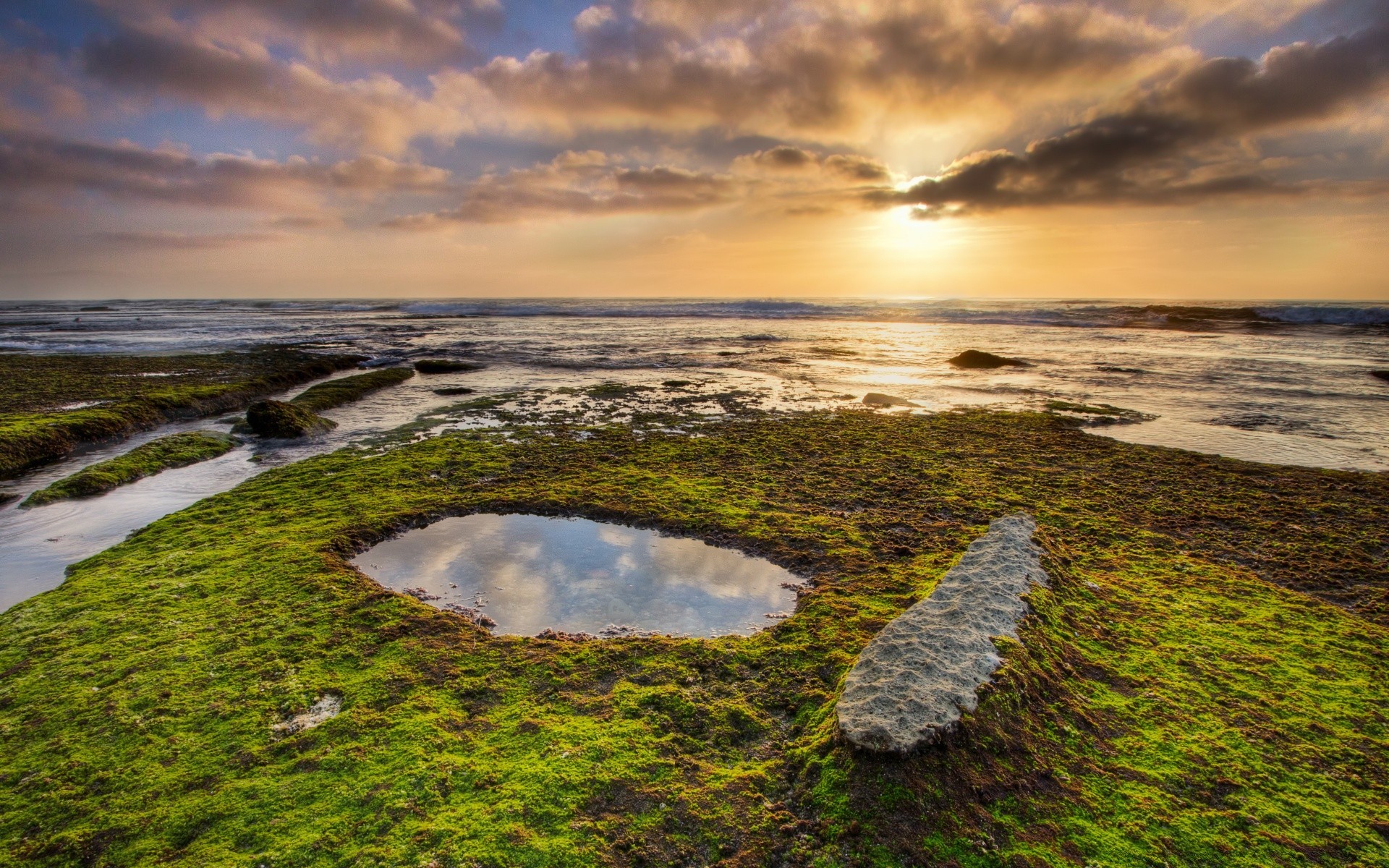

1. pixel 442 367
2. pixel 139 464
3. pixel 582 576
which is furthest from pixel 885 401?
pixel 442 367

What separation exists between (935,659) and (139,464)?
16.4m

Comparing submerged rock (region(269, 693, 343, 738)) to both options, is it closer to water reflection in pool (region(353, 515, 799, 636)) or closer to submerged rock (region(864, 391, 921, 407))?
water reflection in pool (region(353, 515, 799, 636))

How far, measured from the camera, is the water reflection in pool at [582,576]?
7094 millimetres

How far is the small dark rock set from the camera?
29.0m

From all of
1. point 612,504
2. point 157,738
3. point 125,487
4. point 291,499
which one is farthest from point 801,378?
point 157,738

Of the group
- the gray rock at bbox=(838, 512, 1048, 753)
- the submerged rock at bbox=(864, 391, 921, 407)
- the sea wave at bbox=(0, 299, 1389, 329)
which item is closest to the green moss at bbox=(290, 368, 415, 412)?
the gray rock at bbox=(838, 512, 1048, 753)

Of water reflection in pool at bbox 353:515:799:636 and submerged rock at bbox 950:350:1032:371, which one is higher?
submerged rock at bbox 950:350:1032:371

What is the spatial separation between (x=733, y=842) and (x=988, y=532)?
5.47m

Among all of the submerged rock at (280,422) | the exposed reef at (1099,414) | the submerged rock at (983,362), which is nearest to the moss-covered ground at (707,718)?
the submerged rock at (280,422)

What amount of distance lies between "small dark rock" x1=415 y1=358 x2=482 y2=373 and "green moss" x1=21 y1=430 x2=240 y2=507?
13453 mm

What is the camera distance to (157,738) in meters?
4.93

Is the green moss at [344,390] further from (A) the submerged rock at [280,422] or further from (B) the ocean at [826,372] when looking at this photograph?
(B) the ocean at [826,372]

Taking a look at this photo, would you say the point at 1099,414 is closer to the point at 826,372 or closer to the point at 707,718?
the point at 826,372

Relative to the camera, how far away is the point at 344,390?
21438 mm
